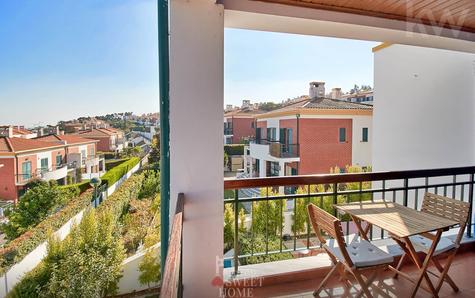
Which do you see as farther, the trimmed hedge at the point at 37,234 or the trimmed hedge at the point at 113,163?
the trimmed hedge at the point at 113,163

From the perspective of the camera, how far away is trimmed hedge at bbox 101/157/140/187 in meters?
1.95

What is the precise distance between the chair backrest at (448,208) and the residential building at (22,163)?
2.93 metres

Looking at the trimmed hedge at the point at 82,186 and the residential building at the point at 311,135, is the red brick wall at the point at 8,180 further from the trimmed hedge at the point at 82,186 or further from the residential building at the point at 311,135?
the residential building at the point at 311,135

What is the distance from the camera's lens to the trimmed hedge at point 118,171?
1.95 metres

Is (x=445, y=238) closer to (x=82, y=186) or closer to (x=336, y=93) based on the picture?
(x=82, y=186)

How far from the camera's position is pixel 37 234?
5.45 ft

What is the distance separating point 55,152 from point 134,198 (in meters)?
0.62

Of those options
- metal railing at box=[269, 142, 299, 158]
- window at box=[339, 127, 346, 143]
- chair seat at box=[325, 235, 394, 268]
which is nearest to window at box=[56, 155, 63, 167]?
chair seat at box=[325, 235, 394, 268]

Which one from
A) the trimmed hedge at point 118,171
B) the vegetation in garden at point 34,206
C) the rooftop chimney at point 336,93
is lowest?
the vegetation in garden at point 34,206

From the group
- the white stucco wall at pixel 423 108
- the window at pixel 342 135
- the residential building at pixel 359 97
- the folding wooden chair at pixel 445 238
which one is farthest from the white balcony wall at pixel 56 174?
the window at pixel 342 135

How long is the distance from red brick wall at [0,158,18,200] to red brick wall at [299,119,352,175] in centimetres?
937

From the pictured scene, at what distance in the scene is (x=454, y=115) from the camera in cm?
395

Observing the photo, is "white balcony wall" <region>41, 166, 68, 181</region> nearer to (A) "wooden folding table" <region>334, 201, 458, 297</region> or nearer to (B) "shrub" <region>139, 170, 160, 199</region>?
(B) "shrub" <region>139, 170, 160, 199</region>

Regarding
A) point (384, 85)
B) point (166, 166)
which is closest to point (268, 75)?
point (384, 85)
